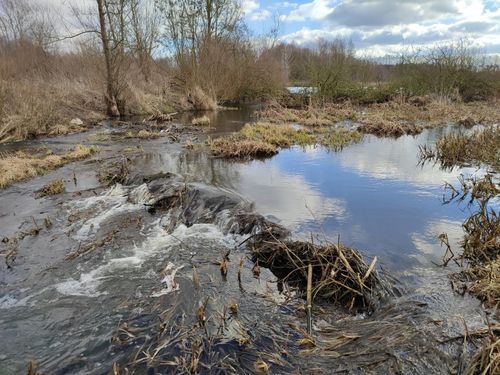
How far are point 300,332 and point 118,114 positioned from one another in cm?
2086

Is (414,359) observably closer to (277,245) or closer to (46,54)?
(277,245)

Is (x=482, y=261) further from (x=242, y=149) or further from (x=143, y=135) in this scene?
(x=143, y=135)

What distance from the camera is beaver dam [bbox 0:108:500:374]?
3.71 metres

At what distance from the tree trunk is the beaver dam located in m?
12.3

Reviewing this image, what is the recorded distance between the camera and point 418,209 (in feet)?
25.5

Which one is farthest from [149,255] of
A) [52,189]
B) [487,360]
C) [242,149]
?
[242,149]

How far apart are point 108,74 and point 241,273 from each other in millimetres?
19340

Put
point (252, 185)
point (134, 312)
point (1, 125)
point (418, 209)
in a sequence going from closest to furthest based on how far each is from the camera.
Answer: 1. point (134, 312)
2. point (418, 209)
3. point (252, 185)
4. point (1, 125)

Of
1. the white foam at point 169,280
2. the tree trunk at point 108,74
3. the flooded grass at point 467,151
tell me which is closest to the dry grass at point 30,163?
the white foam at point 169,280

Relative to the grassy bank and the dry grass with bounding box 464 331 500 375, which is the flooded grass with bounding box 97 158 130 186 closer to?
the dry grass with bounding box 464 331 500 375

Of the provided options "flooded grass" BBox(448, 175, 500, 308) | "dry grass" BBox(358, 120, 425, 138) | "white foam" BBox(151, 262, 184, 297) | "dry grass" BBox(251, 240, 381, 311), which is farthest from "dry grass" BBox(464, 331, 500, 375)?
"dry grass" BBox(358, 120, 425, 138)

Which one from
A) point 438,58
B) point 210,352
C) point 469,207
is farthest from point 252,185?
point 438,58

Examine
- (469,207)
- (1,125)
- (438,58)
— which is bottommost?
(469,207)

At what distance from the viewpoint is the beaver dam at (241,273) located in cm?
371
